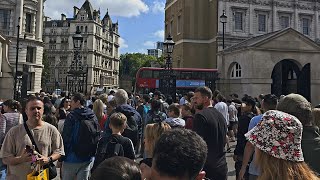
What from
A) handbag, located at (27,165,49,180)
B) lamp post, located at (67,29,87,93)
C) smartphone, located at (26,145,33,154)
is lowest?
handbag, located at (27,165,49,180)

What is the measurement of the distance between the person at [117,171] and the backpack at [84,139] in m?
3.67

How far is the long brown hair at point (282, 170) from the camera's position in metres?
2.14

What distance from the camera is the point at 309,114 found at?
3.75 metres

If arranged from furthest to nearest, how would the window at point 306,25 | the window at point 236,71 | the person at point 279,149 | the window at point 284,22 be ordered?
the window at point 306,25
the window at point 284,22
the window at point 236,71
the person at point 279,149

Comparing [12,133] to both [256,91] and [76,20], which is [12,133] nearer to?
[256,91]

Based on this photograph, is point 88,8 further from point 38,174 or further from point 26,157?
point 38,174

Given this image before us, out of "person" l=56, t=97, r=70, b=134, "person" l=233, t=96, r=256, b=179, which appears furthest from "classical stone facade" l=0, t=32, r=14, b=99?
"person" l=233, t=96, r=256, b=179

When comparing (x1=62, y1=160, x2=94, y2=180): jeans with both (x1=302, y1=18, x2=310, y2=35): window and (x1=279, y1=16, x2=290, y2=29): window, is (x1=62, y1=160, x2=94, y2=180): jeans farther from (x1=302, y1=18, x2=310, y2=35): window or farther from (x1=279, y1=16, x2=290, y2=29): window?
(x1=302, y1=18, x2=310, y2=35): window

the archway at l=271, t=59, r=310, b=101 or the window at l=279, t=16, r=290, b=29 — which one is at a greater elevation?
the window at l=279, t=16, r=290, b=29

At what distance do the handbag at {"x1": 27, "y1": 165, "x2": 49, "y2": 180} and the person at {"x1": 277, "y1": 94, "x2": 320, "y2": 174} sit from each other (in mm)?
3042

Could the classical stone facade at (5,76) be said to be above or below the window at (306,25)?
below

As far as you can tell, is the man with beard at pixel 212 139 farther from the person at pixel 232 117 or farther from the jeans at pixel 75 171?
the person at pixel 232 117

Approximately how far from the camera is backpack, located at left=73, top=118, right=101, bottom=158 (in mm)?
5613

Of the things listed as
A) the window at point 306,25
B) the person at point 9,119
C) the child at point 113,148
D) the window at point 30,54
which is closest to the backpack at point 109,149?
the child at point 113,148
